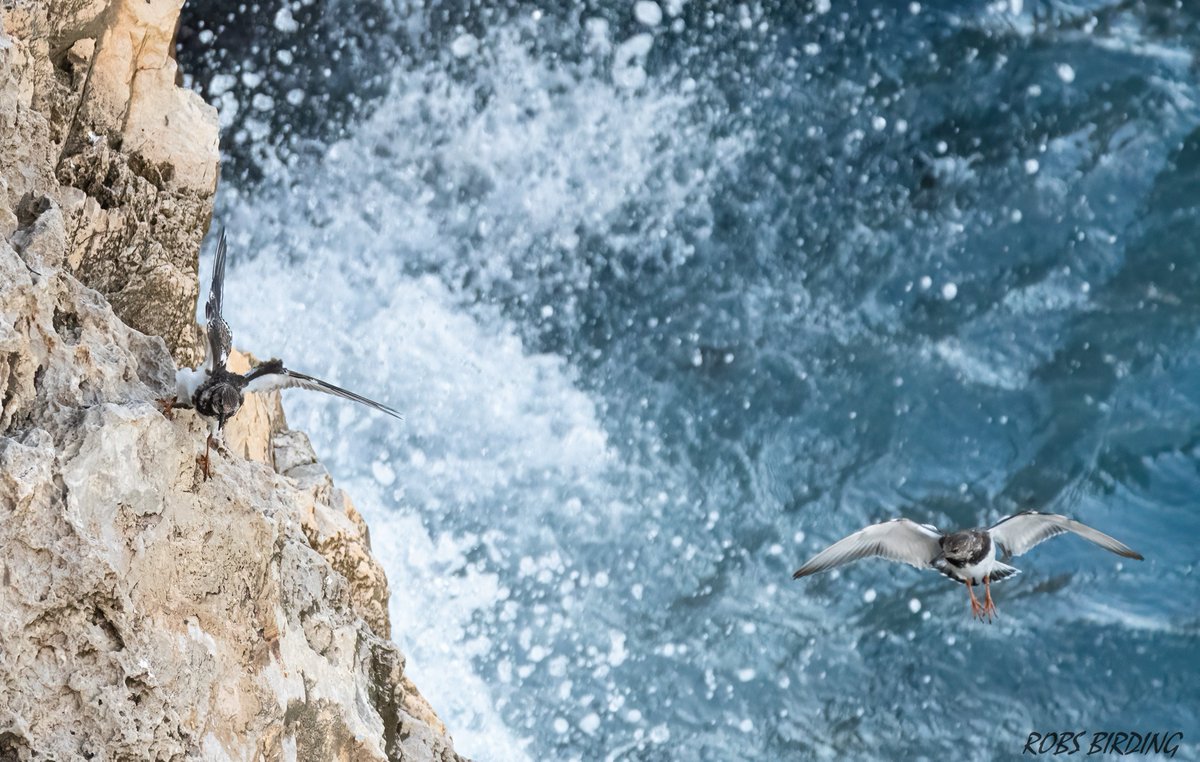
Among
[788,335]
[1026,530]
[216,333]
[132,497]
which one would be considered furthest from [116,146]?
[788,335]

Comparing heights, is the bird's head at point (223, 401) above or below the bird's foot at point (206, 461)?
above

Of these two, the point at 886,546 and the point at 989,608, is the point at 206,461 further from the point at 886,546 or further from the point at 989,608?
the point at 989,608

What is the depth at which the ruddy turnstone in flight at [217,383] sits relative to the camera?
12.9 ft

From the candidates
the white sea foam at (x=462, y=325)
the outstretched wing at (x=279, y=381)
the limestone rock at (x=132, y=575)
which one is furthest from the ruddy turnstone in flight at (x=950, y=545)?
the white sea foam at (x=462, y=325)

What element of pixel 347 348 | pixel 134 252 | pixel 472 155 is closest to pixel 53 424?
pixel 134 252

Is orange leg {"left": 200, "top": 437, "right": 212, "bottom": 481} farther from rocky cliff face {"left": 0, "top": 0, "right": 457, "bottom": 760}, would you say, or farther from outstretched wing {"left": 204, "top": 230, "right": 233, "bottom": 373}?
outstretched wing {"left": 204, "top": 230, "right": 233, "bottom": 373}

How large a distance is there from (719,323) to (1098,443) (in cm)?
460

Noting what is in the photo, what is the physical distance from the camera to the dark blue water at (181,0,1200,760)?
13.2m

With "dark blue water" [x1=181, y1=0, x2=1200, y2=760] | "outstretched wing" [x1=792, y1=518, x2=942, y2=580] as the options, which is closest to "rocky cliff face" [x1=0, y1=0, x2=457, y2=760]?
"outstretched wing" [x1=792, y1=518, x2=942, y2=580]

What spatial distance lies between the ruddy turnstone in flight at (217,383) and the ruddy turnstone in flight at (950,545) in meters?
3.66

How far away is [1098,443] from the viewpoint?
13.7 m

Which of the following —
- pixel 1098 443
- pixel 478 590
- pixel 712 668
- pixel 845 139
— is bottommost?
pixel 712 668

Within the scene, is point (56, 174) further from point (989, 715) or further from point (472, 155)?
point (989, 715)

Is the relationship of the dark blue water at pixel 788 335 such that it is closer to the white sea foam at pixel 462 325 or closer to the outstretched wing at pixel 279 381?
the white sea foam at pixel 462 325
